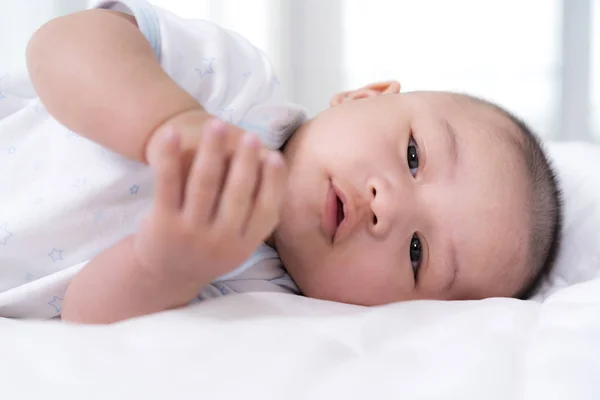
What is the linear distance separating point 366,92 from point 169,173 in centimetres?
58

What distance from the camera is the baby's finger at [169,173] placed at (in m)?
0.53

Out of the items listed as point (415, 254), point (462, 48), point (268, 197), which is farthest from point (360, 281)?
point (462, 48)

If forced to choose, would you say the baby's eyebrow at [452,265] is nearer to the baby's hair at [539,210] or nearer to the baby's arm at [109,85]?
the baby's hair at [539,210]

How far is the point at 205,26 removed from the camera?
3.23ft

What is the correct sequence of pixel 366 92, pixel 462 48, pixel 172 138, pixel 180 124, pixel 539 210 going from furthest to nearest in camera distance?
pixel 462 48
pixel 366 92
pixel 539 210
pixel 180 124
pixel 172 138

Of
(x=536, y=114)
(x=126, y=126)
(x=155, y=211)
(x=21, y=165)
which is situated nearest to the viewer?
(x=155, y=211)

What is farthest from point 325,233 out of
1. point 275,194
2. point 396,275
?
point 275,194

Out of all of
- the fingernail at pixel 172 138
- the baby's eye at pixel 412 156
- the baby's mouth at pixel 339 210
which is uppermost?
the fingernail at pixel 172 138

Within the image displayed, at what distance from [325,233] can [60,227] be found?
14.1 inches

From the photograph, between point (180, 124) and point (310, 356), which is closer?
point (310, 356)

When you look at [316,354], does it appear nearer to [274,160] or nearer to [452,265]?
[274,160]

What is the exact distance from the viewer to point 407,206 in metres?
0.82

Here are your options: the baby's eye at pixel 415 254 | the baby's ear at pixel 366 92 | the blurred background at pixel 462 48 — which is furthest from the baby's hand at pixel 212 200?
the blurred background at pixel 462 48

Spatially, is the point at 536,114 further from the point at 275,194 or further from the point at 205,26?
the point at 275,194
